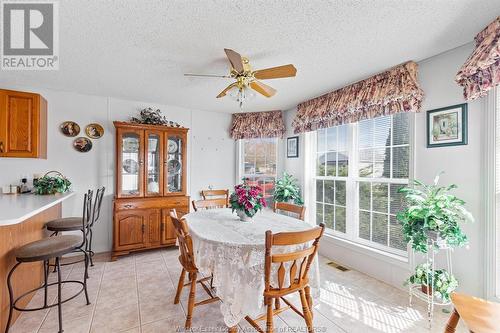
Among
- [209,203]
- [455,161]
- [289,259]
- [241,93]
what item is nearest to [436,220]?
[455,161]

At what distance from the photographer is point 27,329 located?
187cm

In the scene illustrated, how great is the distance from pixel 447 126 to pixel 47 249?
364 cm

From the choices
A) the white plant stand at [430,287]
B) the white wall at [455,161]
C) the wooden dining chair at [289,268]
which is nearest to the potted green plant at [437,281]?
the white plant stand at [430,287]

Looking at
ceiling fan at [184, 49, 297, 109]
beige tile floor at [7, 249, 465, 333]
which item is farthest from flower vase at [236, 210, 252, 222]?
ceiling fan at [184, 49, 297, 109]

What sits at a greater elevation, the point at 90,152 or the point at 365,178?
the point at 90,152

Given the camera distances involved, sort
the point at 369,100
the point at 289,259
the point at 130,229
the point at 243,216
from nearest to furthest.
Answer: the point at 289,259, the point at 243,216, the point at 369,100, the point at 130,229

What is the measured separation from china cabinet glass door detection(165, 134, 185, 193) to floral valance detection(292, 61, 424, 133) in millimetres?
2110

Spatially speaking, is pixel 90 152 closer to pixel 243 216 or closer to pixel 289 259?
pixel 243 216

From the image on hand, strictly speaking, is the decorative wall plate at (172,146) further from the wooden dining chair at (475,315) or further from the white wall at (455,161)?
the wooden dining chair at (475,315)

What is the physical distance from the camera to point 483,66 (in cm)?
173

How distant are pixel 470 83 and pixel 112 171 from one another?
4438 mm

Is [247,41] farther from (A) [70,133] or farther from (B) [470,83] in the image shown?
(A) [70,133]

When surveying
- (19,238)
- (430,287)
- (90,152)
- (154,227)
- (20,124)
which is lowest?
(430,287)

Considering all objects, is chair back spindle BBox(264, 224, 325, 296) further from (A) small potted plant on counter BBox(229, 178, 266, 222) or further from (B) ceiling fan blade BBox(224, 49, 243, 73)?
(B) ceiling fan blade BBox(224, 49, 243, 73)
